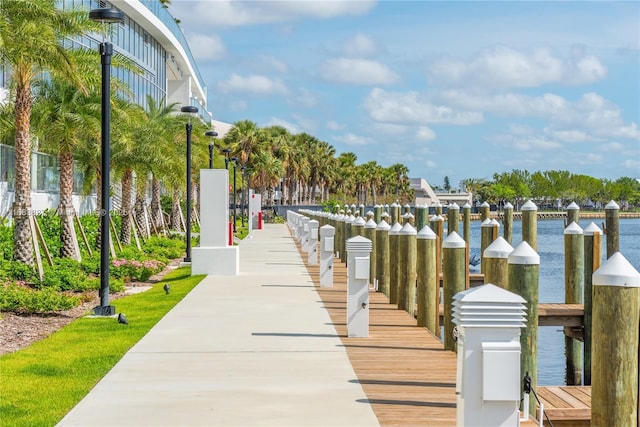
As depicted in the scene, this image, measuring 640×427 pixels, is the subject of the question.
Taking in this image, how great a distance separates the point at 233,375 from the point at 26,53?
1205 cm

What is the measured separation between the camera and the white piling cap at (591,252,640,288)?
634 centimetres

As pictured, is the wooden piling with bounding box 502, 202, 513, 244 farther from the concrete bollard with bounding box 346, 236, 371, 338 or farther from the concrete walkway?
the concrete bollard with bounding box 346, 236, 371, 338

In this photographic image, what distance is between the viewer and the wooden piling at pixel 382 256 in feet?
59.8

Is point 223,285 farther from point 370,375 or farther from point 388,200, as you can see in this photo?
point 388,200

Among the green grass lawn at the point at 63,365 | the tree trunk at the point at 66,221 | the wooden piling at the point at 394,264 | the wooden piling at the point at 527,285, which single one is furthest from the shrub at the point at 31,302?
the wooden piling at the point at 527,285

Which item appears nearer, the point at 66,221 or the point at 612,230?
the point at 612,230

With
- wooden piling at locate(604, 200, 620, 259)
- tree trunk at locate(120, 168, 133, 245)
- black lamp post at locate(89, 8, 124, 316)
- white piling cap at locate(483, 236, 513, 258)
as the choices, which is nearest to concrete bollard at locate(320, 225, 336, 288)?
black lamp post at locate(89, 8, 124, 316)

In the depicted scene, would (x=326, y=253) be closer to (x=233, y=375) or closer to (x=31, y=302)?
(x=31, y=302)

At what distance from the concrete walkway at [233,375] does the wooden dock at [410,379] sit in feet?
0.62

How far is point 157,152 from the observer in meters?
34.5

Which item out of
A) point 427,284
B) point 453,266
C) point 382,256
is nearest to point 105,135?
point 427,284

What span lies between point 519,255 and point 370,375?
2088 mm

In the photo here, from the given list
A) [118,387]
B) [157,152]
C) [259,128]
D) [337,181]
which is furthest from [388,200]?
[118,387]

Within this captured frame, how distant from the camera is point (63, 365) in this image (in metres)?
10.6
